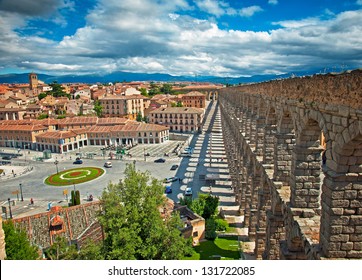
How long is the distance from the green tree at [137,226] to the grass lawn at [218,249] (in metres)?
6.12

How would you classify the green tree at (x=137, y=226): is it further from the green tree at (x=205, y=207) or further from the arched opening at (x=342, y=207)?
the green tree at (x=205, y=207)

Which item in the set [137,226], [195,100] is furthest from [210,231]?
[195,100]

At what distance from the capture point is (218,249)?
811 inches

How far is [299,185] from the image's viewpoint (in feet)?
32.3

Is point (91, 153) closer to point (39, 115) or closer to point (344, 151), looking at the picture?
point (39, 115)

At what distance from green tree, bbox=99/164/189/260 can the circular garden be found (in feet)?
91.0

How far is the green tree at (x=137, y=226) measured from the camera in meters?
12.5

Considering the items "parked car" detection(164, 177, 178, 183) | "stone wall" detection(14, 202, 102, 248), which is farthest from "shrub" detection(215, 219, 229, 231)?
"parked car" detection(164, 177, 178, 183)

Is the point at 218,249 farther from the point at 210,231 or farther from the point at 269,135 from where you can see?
the point at 269,135

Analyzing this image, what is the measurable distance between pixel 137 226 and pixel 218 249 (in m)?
9.13

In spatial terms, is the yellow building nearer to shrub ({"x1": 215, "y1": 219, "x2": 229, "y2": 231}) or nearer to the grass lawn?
shrub ({"x1": 215, "y1": 219, "x2": 229, "y2": 231})

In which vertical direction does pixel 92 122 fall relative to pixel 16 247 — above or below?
above

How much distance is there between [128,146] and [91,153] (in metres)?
7.58
